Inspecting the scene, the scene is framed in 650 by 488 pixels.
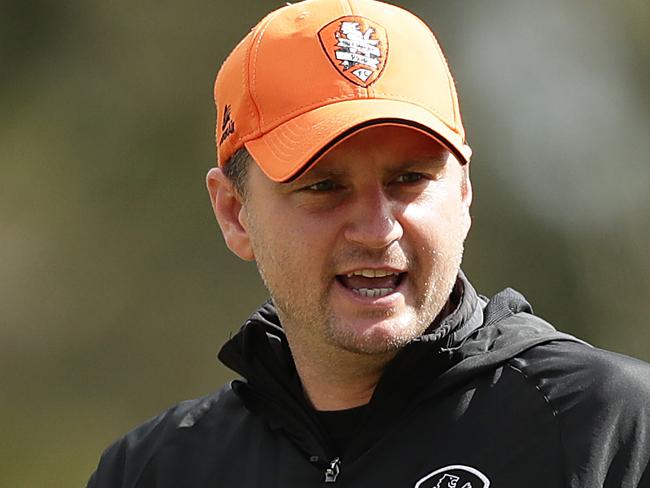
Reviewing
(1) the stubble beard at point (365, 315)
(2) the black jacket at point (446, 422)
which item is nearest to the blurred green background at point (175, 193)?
(2) the black jacket at point (446, 422)

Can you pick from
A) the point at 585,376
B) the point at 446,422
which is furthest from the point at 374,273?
the point at 585,376

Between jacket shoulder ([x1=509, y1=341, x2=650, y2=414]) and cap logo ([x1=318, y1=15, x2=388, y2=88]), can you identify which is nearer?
jacket shoulder ([x1=509, y1=341, x2=650, y2=414])

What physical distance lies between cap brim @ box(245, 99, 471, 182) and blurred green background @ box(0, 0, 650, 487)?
669 cm

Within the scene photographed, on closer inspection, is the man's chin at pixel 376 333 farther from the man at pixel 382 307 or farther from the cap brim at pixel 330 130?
the cap brim at pixel 330 130

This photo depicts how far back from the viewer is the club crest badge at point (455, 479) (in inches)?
87.8

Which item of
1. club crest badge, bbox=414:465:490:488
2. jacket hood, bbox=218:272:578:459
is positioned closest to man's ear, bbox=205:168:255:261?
jacket hood, bbox=218:272:578:459

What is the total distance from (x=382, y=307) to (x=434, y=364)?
17 centimetres

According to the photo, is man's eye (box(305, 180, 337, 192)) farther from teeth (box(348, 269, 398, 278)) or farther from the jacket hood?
the jacket hood

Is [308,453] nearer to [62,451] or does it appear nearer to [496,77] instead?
[62,451]

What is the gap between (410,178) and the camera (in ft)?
7.63

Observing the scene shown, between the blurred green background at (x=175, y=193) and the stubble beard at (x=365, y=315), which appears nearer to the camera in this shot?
the stubble beard at (x=365, y=315)

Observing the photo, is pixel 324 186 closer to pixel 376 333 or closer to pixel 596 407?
pixel 376 333

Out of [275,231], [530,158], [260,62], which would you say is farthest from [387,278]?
[530,158]

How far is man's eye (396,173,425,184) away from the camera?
2.32 meters
